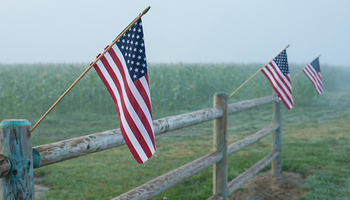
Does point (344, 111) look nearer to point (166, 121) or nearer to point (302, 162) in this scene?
point (302, 162)

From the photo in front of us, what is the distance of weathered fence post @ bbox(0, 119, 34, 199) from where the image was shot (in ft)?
5.61

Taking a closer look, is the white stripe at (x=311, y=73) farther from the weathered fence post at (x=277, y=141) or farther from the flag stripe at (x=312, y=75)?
the weathered fence post at (x=277, y=141)

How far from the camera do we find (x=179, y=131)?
9.86 metres

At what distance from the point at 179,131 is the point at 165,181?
6.92 m

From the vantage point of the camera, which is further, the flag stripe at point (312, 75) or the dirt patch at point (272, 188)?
the flag stripe at point (312, 75)

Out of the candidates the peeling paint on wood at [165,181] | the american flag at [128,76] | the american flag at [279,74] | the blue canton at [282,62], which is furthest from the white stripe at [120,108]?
the blue canton at [282,62]

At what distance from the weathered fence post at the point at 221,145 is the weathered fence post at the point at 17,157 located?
94.3 inches

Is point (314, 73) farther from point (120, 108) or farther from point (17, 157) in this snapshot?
point (17, 157)

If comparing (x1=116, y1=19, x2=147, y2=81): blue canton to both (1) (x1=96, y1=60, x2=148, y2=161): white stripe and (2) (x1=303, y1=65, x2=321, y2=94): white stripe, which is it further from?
(2) (x1=303, y1=65, x2=321, y2=94): white stripe

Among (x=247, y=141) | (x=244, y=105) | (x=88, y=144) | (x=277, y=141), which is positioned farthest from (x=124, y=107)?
(x=277, y=141)

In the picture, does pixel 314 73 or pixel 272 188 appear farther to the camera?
pixel 314 73

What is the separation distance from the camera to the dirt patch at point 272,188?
5.01 metres

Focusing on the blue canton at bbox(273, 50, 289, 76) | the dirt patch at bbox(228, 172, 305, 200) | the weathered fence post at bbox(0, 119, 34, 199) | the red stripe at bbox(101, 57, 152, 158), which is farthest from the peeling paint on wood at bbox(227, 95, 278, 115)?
the weathered fence post at bbox(0, 119, 34, 199)

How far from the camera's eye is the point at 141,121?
86.3 inches
